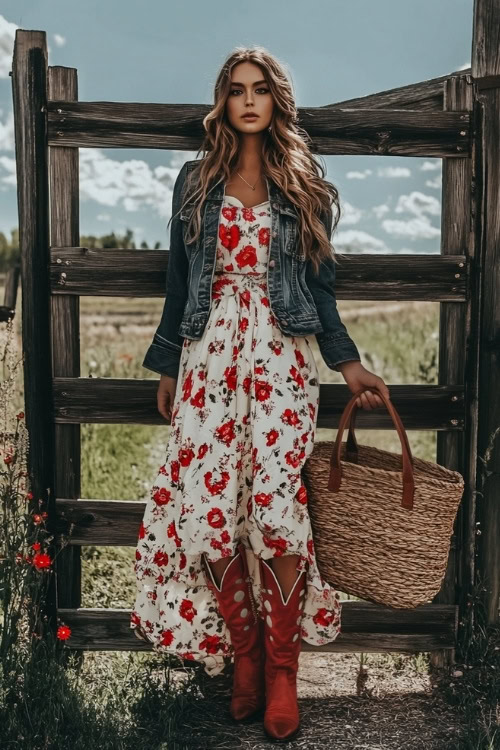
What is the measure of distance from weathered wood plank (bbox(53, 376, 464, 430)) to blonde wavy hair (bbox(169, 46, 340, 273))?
69cm

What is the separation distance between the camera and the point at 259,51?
10.0 ft

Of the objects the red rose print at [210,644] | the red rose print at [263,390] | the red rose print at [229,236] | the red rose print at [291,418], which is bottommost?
the red rose print at [210,644]

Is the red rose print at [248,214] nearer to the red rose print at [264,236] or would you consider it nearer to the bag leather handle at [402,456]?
the red rose print at [264,236]

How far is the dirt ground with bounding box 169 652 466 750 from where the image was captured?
122 inches

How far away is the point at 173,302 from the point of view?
3.24 meters

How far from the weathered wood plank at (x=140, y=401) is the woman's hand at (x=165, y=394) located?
175 mm

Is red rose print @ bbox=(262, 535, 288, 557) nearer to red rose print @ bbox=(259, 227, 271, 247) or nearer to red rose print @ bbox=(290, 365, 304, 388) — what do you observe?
red rose print @ bbox=(290, 365, 304, 388)

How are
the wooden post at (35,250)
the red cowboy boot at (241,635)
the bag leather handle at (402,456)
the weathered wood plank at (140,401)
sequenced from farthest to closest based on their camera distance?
the weathered wood plank at (140,401)
the wooden post at (35,250)
the red cowboy boot at (241,635)
the bag leather handle at (402,456)

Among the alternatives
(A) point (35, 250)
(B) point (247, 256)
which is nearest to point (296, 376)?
(B) point (247, 256)

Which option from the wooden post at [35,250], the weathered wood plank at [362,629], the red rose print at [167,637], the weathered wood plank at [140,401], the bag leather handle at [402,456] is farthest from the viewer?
the weathered wood plank at [362,629]

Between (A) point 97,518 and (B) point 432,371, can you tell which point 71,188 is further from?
(B) point 432,371

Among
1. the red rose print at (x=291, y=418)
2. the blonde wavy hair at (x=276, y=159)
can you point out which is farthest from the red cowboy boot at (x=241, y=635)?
the blonde wavy hair at (x=276, y=159)

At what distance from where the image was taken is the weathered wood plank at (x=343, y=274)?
11.4ft

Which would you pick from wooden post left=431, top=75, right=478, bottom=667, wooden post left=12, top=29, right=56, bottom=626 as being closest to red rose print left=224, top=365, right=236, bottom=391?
wooden post left=12, top=29, right=56, bottom=626
